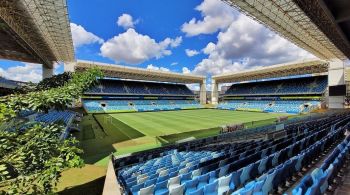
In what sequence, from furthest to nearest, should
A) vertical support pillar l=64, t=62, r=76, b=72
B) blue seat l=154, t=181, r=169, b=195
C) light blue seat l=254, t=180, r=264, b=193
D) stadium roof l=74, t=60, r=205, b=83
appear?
stadium roof l=74, t=60, r=205, b=83, vertical support pillar l=64, t=62, r=76, b=72, blue seat l=154, t=181, r=169, b=195, light blue seat l=254, t=180, r=264, b=193

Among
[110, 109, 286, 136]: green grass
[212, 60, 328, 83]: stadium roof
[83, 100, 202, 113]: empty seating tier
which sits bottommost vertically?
[110, 109, 286, 136]: green grass

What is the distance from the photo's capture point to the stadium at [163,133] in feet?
9.82

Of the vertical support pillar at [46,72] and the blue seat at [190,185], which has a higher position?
the vertical support pillar at [46,72]

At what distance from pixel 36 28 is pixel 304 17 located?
72.3 feet

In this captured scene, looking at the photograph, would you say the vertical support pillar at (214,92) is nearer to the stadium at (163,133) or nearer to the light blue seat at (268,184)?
the stadium at (163,133)

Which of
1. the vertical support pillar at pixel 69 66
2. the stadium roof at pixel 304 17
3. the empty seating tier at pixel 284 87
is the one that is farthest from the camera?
the empty seating tier at pixel 284 87

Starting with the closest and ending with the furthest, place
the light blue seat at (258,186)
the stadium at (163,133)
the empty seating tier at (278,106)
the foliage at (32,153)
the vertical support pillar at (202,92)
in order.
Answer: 1. the foliage at (32,153)
2. the stadium at (163,133)
3. the light blue seat at (258,186)
4. the empty seating tier at (278,106)
5. the vertical support pillar at (202,92)

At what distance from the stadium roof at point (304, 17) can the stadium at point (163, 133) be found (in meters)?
0.09

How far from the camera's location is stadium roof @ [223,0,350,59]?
14.3 m

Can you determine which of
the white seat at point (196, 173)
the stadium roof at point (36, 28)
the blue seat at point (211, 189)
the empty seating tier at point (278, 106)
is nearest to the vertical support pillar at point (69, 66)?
the stadium roof at point (36, 28)

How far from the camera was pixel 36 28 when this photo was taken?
62.4ft

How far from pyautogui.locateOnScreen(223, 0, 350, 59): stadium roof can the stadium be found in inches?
A: 3.4

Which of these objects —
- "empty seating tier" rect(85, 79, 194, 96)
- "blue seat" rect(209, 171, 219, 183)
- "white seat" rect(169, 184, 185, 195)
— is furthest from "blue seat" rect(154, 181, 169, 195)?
"empty seating tier" rect(85, 79, 194, 96)

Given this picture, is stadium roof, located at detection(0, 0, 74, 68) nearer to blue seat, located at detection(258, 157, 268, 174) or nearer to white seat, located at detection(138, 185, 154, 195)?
white seat, located at detection(138, 185, 154, 195)
